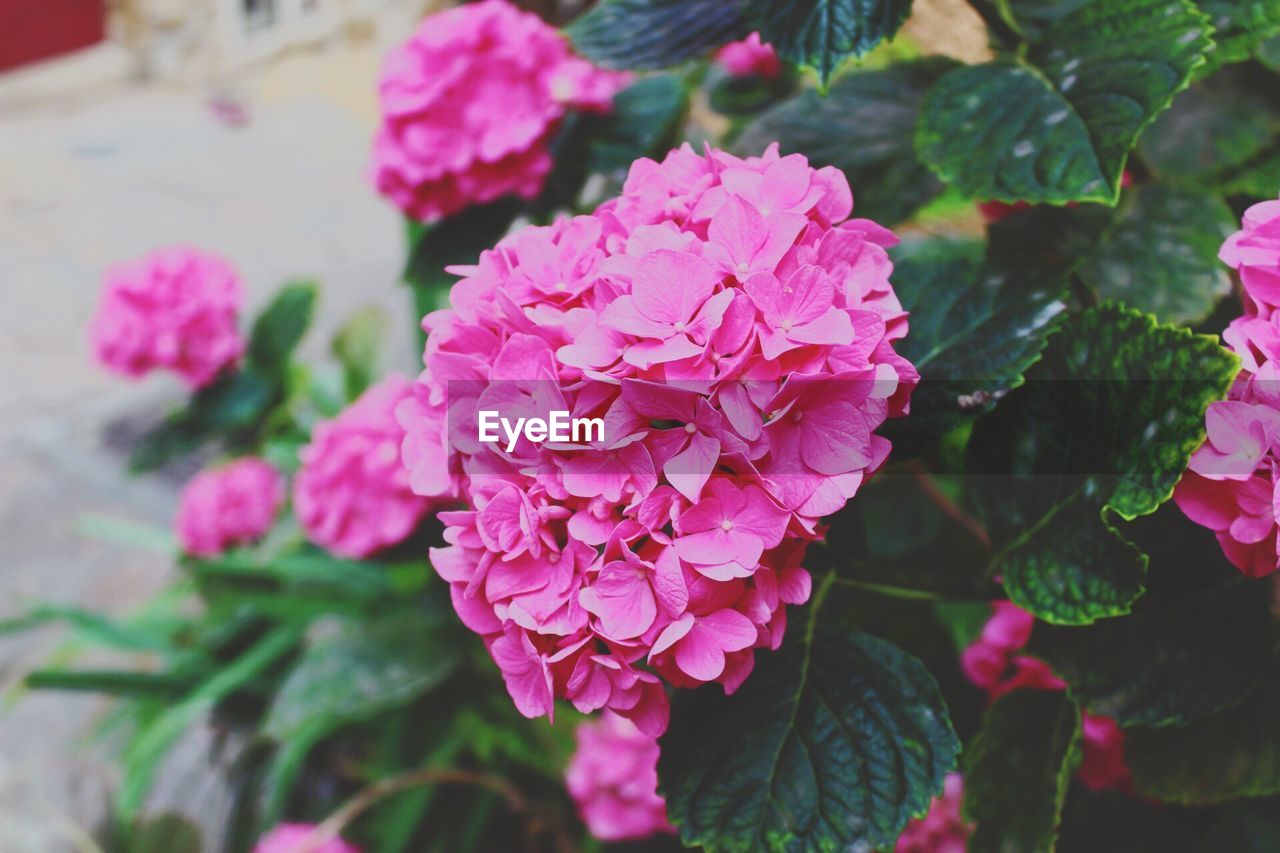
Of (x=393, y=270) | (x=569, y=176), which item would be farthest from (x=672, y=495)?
(x=393, y=270)

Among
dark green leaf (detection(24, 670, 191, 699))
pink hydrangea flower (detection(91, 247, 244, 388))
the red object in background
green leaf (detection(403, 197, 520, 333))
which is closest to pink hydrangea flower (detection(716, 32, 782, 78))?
green leaf (detection(403, 197, 520, 333))

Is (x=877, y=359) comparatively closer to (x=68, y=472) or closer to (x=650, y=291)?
(x=650, y=291)

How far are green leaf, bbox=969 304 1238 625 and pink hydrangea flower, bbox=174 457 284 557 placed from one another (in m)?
1.00

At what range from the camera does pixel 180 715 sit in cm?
108

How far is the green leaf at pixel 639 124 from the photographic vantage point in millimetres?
701

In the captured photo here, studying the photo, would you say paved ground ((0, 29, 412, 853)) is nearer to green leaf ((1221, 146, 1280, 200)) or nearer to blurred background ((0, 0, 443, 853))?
blurred background ((0, 0, 443, 853))

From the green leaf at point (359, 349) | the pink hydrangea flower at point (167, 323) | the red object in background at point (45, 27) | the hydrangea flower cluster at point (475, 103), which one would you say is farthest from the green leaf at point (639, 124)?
the red object in background at point (45, 27)

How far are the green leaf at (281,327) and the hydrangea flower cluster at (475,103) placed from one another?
0.60 m

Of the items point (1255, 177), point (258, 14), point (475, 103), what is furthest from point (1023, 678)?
point (258, 14)

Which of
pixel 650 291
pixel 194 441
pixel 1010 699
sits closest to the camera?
pixel 650 291

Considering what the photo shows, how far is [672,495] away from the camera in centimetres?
34

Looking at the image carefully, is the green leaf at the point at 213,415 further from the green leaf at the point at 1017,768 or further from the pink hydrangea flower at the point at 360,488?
the green leaf at the point at 1017,768

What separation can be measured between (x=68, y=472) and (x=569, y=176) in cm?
176

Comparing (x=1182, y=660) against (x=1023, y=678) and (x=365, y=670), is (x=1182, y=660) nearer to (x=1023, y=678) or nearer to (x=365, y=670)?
(x=1023, y=678)
